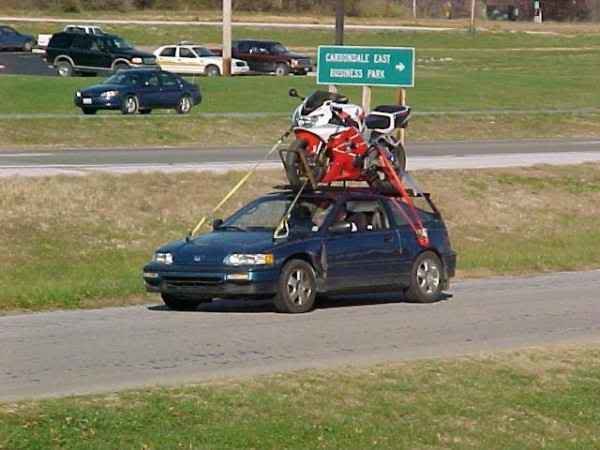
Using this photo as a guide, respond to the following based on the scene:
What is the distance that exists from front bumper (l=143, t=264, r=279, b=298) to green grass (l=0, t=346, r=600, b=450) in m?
3.69

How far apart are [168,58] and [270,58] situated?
5667 millimetres

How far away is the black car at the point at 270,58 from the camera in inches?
2665

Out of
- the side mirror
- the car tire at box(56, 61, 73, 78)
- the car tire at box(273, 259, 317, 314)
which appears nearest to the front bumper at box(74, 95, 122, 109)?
the car tire at box(56, 61, 73, 78)

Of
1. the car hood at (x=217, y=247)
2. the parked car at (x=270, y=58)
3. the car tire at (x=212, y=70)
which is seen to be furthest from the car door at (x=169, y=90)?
the car hood at (x=217, y=247)

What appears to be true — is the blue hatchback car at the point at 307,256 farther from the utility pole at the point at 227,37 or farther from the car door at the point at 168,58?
the car door at the point at 168,58

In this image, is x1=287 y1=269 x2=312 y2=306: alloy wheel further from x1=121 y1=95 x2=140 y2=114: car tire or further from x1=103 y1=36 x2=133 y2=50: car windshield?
x1=103 y1=36 x2=133 y2=50: car windshield

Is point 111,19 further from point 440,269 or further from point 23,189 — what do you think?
point 440,269

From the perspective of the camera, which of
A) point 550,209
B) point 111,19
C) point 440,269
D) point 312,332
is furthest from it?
point 111,19

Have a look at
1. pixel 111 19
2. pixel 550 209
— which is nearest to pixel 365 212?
pixel 550 209

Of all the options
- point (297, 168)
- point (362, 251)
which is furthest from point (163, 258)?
point (297, 168)

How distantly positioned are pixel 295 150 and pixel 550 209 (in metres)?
12.2

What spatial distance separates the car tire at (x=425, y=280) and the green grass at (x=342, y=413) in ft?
16.6

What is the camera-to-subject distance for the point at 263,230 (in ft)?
56.6

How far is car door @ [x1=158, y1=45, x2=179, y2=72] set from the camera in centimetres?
6394
